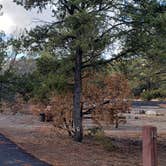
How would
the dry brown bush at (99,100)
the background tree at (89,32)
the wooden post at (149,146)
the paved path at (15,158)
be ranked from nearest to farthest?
the wooden post at (149,146)
the paved path at (15,158)
the background tree at (89,32)
the dry brown bush at (99,100)

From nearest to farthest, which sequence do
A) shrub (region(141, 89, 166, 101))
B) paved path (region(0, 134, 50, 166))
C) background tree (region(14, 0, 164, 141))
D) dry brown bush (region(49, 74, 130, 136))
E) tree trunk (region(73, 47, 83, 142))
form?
paved path (region(0, 134, 50, 166)), background tree (region(14, 0, 164, 141)), tree trunk (region(73, 47, 83, 142)), dry brown bush (region(49, 74, 130, 136)), shrub (region(141, 89, 166, 101))

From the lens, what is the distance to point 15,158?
12992 millimetres

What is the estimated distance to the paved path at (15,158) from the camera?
1191 cm

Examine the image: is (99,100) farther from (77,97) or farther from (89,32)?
(89,32)

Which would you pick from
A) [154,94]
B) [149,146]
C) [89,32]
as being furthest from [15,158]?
[154,94]

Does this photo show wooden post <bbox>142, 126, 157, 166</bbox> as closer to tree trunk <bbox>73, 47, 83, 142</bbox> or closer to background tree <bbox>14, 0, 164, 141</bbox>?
background tree <bbox>14, 0, 164, 141</bbox>

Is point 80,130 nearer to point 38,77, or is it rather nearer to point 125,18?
point 38,77

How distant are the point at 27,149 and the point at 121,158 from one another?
3287 mm

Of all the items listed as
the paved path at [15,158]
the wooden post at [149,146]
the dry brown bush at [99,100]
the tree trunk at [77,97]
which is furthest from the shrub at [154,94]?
the wooden post at [149,146]

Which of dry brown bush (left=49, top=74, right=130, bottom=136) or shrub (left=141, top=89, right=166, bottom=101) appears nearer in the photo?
dry brown bush (left=49, top=74, right=130, bottom=136)

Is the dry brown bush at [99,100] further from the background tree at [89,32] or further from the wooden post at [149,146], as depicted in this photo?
the wooden post at [149,146]

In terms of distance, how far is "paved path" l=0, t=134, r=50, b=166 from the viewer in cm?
1191

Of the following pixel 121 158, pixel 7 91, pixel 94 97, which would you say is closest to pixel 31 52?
pixel 7 91

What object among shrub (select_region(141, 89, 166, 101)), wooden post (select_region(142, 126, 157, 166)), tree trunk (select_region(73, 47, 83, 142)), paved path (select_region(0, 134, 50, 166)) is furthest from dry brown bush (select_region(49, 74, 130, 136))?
wooden post (select_region(142, 126, 157, 166))
